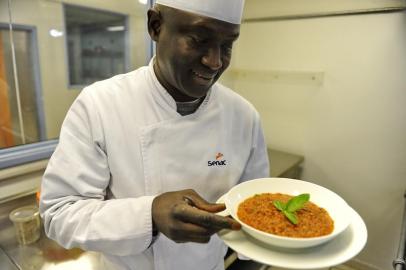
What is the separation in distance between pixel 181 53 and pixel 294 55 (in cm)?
167

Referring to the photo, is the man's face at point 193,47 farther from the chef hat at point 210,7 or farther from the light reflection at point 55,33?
the light reflection at point 55,33

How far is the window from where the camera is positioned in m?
1.45


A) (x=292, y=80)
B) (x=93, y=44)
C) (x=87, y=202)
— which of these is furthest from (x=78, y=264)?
(x=292, y=80)

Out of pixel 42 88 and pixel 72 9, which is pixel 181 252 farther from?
pixel 72 9

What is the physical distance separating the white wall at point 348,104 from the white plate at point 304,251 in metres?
1.50

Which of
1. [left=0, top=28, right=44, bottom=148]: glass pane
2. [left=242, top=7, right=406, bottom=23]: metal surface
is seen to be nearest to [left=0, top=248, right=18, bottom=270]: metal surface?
[left=0, top=28, right=44, bottom=148]: glass pane

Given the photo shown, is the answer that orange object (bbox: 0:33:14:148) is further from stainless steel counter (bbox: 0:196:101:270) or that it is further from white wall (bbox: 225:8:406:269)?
white wall (bbox: 225:8:406:269)

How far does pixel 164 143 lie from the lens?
31.7 inches

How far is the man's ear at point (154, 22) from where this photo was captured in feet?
2.48

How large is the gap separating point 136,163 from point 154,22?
0.40 m

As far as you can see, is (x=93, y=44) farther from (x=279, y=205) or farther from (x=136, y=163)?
(x=279, y=205)

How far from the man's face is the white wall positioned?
1.50 m

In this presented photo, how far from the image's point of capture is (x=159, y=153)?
31.5 inches

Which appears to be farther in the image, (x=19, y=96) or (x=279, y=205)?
(x=19, y=96)
